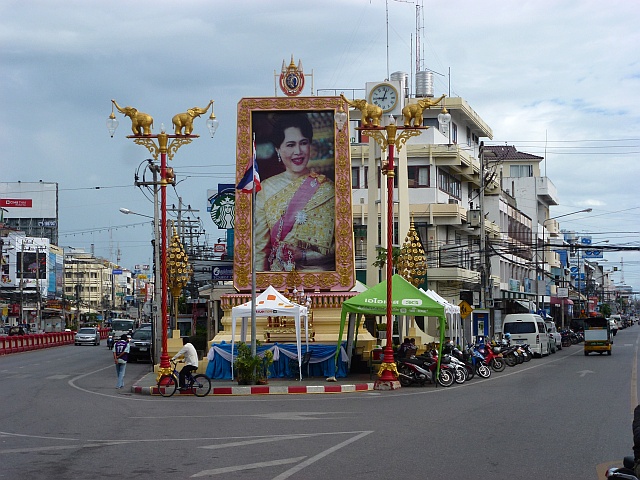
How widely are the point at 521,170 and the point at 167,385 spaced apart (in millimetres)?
82856

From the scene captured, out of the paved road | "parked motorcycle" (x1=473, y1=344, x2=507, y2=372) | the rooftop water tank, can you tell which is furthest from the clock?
the paved road

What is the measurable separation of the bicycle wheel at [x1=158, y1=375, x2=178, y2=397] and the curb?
0.41 m

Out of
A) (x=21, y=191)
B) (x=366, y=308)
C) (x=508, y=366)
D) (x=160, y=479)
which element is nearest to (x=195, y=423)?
(x=160, y=479)

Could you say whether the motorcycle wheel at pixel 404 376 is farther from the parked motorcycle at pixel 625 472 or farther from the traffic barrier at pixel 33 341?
the traffic barrier at pixel 33 341

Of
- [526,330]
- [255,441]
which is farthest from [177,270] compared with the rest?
[255,441]

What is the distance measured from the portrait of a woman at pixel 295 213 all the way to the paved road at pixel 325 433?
10.9 metres

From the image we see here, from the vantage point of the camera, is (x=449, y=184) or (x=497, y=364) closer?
(x=497, y=364)

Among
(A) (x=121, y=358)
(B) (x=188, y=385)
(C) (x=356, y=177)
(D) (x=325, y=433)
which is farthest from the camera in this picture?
(C) (x=356, y=177)

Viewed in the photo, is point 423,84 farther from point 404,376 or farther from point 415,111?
point 404,376

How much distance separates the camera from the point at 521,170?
102m

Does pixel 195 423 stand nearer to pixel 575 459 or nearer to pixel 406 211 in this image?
pixel 575 459

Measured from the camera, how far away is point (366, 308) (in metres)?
28.9

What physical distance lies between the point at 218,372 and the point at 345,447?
17306mm

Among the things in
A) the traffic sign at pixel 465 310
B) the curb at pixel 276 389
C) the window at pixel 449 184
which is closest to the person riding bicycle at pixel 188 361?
the curb at pixel 276 389
